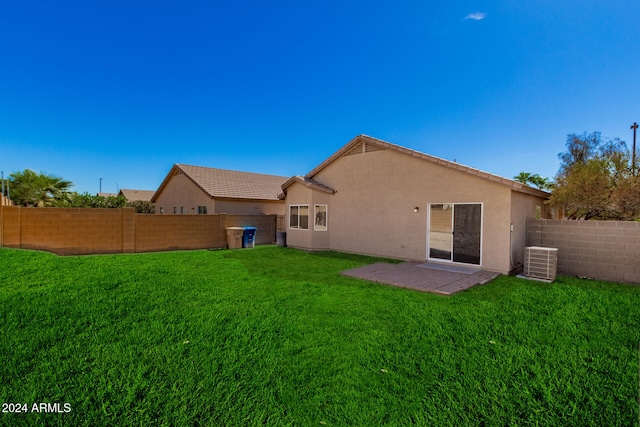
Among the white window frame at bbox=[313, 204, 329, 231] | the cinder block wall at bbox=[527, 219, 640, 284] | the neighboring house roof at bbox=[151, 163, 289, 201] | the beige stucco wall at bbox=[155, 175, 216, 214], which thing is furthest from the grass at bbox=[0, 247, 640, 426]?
the neighboring house roof at bbox=[151, 163, 289, 201]

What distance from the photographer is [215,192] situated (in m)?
19.4

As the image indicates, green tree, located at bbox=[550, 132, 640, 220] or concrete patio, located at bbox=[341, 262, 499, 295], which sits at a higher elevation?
green tree, located at bbox=[550, 132, 640, 220]

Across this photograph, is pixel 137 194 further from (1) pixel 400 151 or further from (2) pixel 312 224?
(1) pixel 400 151

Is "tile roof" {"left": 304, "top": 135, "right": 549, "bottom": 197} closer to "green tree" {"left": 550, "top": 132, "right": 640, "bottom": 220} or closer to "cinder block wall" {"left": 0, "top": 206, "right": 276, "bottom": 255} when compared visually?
"green tree" {"left": 550, "top": 132, "right": 640, "bottom": 220}

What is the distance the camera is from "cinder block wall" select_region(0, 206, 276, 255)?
1111 centimetres

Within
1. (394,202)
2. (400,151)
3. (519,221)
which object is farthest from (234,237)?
(519,221)

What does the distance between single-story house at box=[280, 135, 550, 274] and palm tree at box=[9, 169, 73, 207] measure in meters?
30.2

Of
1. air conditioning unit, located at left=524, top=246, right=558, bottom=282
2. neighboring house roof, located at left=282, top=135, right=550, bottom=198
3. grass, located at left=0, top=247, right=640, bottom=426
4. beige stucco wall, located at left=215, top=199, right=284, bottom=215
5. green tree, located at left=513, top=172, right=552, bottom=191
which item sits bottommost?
grass, located at left=0, top=247, right=640, bottom=426

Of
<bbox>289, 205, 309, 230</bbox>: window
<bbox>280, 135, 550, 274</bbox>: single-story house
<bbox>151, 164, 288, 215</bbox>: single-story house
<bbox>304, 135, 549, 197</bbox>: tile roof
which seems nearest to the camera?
<bbox>304, 135, 549, 197</bbox>: tile roof

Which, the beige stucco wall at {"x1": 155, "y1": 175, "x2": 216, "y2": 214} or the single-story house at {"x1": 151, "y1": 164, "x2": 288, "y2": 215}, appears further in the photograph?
the beige stucco wall at {"x1": 155, "y1": 175, "x2": 216, "y2": 214}

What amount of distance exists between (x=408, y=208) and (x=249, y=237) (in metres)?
8.90

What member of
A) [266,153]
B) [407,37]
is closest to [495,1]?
[407,37]

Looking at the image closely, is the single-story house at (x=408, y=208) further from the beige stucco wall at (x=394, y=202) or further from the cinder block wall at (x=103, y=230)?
the cinder block wall at (x=103, y=230)

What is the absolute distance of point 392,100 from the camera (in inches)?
630
